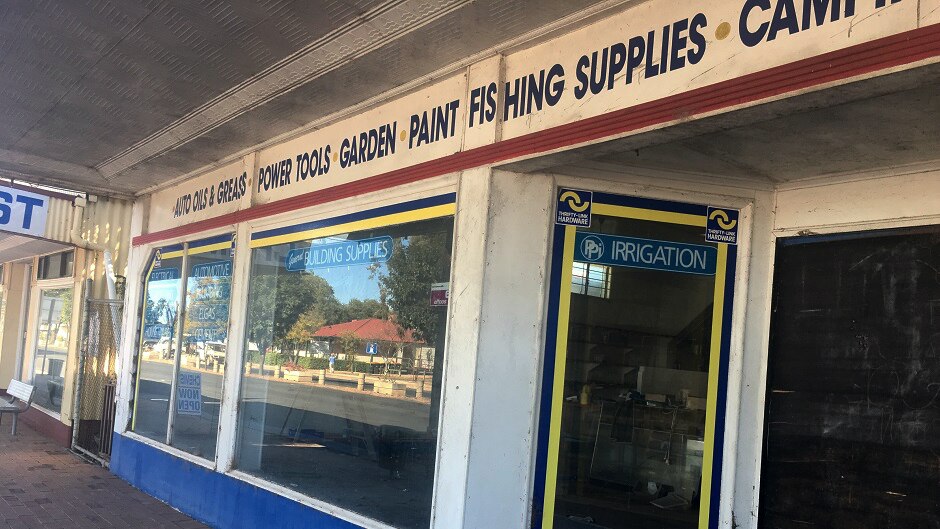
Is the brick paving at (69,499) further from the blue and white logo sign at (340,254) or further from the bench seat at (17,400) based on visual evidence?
the blue and white logo sign at (340,254)

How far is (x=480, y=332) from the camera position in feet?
14.7

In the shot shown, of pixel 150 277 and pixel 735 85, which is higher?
pixel 735 85

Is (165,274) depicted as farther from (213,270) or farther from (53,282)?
(53,282)

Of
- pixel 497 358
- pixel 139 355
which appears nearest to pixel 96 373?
pixel 139 355

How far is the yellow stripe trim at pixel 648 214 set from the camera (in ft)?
15.2

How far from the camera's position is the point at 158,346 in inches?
377

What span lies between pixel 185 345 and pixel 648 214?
235 inches

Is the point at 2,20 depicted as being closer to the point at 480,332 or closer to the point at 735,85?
the point at 480,332

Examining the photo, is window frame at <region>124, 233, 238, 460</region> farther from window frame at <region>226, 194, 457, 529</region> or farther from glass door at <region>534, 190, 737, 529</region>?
glass door at <region>534, 190, 737, 529</region>

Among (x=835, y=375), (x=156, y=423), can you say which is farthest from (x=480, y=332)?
(x=156, y=423)

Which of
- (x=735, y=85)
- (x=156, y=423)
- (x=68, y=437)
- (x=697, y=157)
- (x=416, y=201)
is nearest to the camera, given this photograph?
(x=735, y=85)

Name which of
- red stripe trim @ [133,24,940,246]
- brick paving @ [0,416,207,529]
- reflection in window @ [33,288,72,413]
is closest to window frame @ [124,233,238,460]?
brick paving @ [0,416,207,529]

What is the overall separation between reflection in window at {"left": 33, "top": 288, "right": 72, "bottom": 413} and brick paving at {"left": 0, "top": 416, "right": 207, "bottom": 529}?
268 centimetres

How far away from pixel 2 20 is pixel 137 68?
0.87 metres
